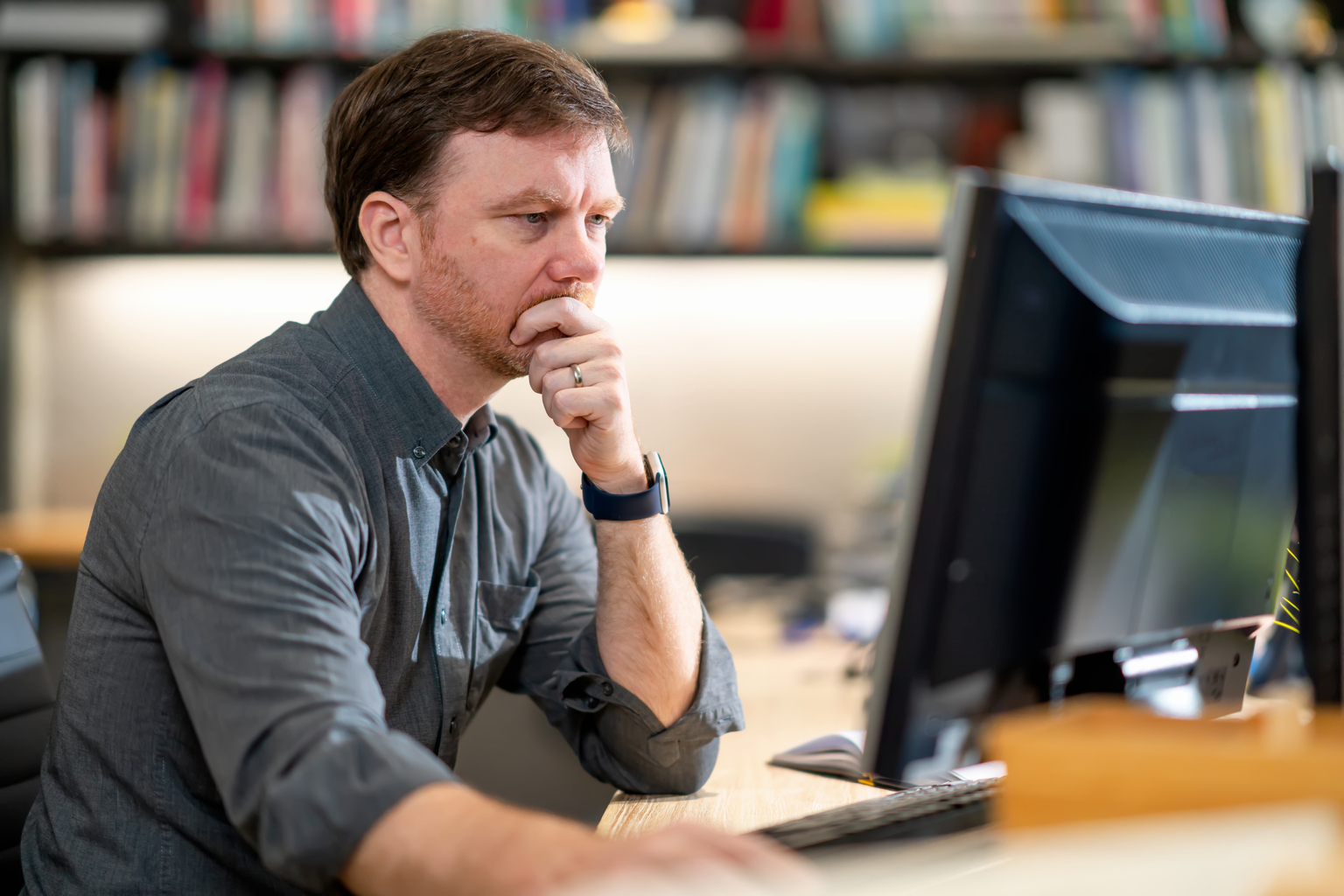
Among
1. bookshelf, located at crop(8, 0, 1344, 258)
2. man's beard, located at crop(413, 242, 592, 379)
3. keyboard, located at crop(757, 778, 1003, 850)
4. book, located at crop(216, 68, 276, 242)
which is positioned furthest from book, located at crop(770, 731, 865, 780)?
book, located at crop(216, 68, 276, 242)

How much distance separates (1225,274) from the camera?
787 mm

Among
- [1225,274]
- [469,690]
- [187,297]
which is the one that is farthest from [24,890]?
[187,297]

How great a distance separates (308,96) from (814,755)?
80.6 inches

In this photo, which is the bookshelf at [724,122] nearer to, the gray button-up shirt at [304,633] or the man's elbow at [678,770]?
the gray button-up shirt at [304,633]

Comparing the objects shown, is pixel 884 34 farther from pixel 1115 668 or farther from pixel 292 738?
pixel 292 738

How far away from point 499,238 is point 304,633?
0.53 metres

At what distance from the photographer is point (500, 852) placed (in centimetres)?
63

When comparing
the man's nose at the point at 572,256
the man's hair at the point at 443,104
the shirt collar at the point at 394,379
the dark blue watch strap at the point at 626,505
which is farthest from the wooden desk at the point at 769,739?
the man's hair at the point at 443,104

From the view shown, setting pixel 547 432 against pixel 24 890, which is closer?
pixel 24 890

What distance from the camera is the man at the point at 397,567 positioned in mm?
713

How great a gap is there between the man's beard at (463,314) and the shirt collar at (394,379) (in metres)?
0.06

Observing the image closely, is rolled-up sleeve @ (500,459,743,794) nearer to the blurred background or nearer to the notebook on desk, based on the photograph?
the notebook on desk

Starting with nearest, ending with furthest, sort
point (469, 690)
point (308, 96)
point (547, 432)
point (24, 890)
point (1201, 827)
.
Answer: point (1201, 827)
point (24, 890)
point (469, 690)
point (308, 96)
point (547, 432)

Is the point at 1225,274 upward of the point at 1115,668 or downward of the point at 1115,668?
upward
